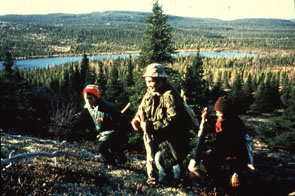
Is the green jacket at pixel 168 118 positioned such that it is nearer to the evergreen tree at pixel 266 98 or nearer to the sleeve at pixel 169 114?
the sleeve at pixel 169 114

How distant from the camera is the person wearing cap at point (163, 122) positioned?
4.62 m

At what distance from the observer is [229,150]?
5.00 m

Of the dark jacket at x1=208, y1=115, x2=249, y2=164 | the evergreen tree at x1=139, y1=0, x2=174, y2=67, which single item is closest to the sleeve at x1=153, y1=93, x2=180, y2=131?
the dark jacket at x1=208, y1=115, x2=249, y2=164

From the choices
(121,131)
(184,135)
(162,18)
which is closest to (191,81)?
(162,18)

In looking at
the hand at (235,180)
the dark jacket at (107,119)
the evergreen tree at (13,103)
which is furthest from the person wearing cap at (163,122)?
the evergreen tree at (13,103)

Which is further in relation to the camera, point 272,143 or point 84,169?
point 272,143

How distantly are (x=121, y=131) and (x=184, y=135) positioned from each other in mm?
2390

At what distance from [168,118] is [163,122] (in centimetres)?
15

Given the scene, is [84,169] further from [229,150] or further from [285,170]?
[285,170]

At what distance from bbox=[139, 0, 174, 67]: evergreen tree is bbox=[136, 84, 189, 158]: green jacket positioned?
12.8 metres

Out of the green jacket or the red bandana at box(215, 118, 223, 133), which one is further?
the red bandana at box(215, 118, 223, 133)

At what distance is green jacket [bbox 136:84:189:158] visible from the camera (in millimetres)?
4586

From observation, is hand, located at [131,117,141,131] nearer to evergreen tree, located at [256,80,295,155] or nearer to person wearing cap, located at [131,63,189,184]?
person wearing cap, located at [131,63,189,184]

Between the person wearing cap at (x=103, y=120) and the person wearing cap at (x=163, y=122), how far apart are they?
1585mm
